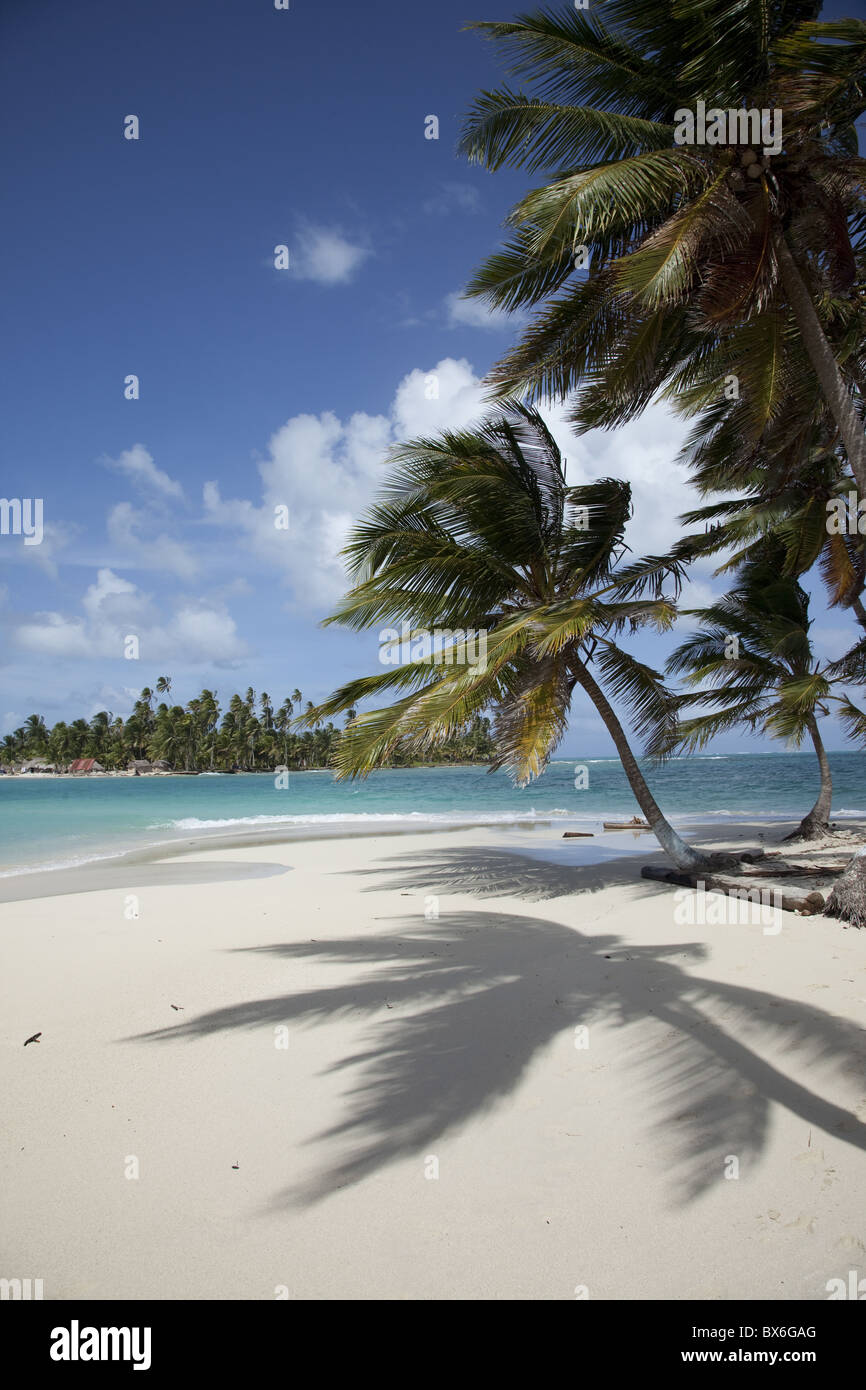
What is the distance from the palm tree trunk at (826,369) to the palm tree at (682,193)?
0.02 meters

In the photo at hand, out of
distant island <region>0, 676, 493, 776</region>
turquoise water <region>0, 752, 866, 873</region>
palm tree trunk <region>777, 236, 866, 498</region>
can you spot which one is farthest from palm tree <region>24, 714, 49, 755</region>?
palm tree trunk <region>777, 236, 866, 498</region>

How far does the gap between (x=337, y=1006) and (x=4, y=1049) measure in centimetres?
216

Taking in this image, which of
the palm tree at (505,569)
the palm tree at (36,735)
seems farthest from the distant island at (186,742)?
the palm tree at (505,569)

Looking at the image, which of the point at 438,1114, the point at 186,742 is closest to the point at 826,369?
the point at 438,1114

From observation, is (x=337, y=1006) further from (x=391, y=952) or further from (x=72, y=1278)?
(x=72, y=1278)

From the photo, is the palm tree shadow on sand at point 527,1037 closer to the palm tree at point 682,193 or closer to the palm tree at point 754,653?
the palm tree at point 682,193

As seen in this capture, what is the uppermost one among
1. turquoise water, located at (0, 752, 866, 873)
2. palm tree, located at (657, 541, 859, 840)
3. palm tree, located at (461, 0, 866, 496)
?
palm tree, located at (461, 0, 866, 496)

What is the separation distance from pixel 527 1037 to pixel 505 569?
24.8 feet

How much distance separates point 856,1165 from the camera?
3.14m

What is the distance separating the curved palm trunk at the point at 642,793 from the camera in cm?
1069

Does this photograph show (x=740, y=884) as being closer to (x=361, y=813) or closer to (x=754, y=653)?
(x=754, y=653)

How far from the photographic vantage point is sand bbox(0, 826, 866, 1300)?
268 cm

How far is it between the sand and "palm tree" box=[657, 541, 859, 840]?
912 centimetres

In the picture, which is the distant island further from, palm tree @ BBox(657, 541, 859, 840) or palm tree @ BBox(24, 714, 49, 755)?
palm tree @ BBox(657, 541, 859, 840)
